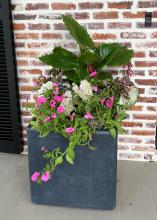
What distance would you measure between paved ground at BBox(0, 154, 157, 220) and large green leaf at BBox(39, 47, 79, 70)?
0.87 meters

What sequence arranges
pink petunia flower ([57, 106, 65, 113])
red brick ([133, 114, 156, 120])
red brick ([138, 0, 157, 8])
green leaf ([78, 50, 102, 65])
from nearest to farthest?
pink petunia flower ([57, 106, 65, 113]) → green leaf ([78, 50, 102, 65]) → red brick ([138, 0, 157, 8]) → red brick ([133, 114, 156, 120])

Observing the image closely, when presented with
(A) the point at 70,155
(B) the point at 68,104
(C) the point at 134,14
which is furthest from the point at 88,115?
(C) the point at 134,14

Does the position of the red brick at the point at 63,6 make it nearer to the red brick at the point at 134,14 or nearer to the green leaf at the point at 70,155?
the red brick at the point at 134,14

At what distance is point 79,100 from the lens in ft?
5.74

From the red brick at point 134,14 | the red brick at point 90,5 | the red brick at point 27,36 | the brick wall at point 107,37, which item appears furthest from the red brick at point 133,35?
the red brick at point 27,36

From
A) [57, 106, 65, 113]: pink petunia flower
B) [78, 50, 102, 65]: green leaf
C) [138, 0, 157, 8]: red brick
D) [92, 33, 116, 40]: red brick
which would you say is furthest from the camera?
[92, 33, 116, 40]: red brick

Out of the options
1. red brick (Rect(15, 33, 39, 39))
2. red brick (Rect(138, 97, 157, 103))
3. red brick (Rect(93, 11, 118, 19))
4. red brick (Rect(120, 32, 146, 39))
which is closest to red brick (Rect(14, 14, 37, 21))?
red brick (Rect(15, 33, 39, 39))

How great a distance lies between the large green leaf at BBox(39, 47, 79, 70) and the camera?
1.83 metres

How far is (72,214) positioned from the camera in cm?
186

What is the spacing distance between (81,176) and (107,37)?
39.5 inches

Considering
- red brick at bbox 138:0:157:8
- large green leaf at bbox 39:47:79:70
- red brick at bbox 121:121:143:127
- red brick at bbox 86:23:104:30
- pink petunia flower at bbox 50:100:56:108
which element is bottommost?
red brick at bbox 121:121:143:127

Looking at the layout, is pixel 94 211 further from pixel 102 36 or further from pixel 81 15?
pixel 81 15

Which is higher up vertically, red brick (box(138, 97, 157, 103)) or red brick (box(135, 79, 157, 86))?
red brick (box(135, 79, 157, 86))

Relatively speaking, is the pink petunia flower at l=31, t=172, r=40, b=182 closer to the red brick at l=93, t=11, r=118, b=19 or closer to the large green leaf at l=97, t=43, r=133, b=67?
the large green leaf at l=97, t=43, r=133, b=67
